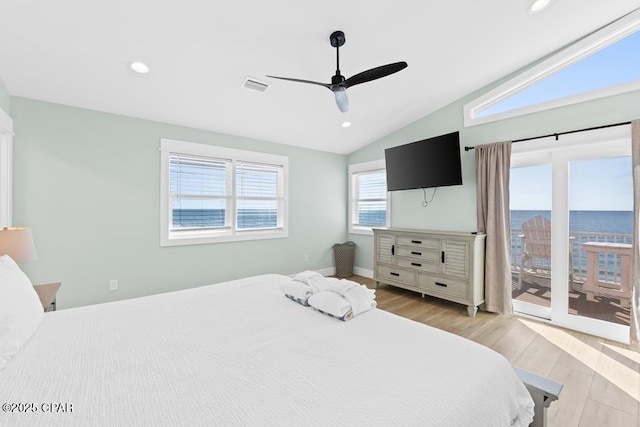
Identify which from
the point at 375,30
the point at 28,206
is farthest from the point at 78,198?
the point at 375,30

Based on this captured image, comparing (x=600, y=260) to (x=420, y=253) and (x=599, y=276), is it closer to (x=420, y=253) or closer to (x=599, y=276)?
(x=599, y=276)

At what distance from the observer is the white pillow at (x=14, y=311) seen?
1.20 m

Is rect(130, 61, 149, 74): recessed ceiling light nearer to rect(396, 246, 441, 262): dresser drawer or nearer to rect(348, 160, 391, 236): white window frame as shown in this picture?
rect(348, 160, 391, 236): white window frame

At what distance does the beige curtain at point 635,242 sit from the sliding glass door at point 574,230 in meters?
0.14

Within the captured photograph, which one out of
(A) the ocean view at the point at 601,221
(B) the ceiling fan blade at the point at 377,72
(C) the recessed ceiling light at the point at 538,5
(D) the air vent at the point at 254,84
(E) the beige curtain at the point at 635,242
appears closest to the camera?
(B) the ceiling fan blade at the point at 377,72

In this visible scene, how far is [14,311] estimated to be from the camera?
1313 mm

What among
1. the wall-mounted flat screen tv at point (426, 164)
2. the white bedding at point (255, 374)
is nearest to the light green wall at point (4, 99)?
the white bedding at point (255, 374)

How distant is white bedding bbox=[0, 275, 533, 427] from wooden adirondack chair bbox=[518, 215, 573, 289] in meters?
2.70

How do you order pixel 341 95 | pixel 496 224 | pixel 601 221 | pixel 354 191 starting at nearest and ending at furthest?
pixel 341 95
pixel 601 221
pixel 496 224
pixel 354 191

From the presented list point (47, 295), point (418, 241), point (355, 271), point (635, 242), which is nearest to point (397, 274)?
point (418, 241)

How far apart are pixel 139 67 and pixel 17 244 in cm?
179

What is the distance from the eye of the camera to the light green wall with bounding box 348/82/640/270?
2.80m

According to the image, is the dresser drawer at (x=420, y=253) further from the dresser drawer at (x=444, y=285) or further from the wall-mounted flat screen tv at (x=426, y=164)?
the wall-mounted flat screen tv at (x=426, y=164)

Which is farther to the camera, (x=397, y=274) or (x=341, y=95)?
(x=397, y=274)
